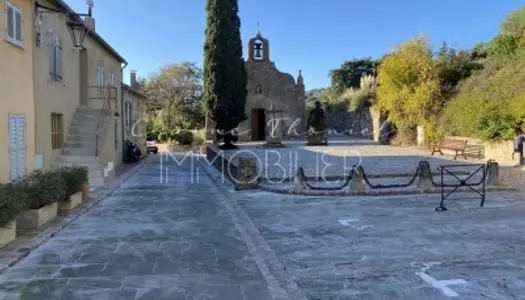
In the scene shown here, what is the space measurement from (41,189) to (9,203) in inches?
54.2

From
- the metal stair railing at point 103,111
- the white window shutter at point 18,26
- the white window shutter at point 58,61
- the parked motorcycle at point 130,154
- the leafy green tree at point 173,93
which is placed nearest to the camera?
the white window shutter at point 18,26

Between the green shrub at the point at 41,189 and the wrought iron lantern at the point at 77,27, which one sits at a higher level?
the wrought iron lantern at the point at 77,27

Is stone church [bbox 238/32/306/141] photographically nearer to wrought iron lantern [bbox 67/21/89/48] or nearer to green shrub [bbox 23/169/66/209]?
wrought iron lantern [bbox 67/21/89/48]

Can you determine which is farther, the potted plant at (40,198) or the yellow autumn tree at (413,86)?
the yellow autumn tree at (413,86)

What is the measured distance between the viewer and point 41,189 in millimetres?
6949

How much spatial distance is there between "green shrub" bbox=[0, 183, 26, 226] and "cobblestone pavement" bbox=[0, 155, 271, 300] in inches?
23.8

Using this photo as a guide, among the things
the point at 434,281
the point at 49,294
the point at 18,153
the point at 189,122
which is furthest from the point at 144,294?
the point at 189,122

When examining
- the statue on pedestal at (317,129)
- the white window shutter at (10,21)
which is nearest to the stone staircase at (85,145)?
the white window shutter at (10,21)

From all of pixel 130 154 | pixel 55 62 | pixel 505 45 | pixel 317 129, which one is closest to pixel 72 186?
pixel 55 62

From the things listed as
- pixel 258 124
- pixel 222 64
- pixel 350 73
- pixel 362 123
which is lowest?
pixel 258 124

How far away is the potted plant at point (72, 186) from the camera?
8002 millimetres

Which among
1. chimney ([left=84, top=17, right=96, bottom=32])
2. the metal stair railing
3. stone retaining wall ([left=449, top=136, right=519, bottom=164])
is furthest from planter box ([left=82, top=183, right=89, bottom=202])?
stone retaining wall ([left=449, top=136, right=519, bottom=164])

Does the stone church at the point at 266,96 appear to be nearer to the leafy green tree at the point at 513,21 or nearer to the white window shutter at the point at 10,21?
the leafy green tree at the point at 513,21

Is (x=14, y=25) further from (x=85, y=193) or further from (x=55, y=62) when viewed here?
(x=85, y=193)
